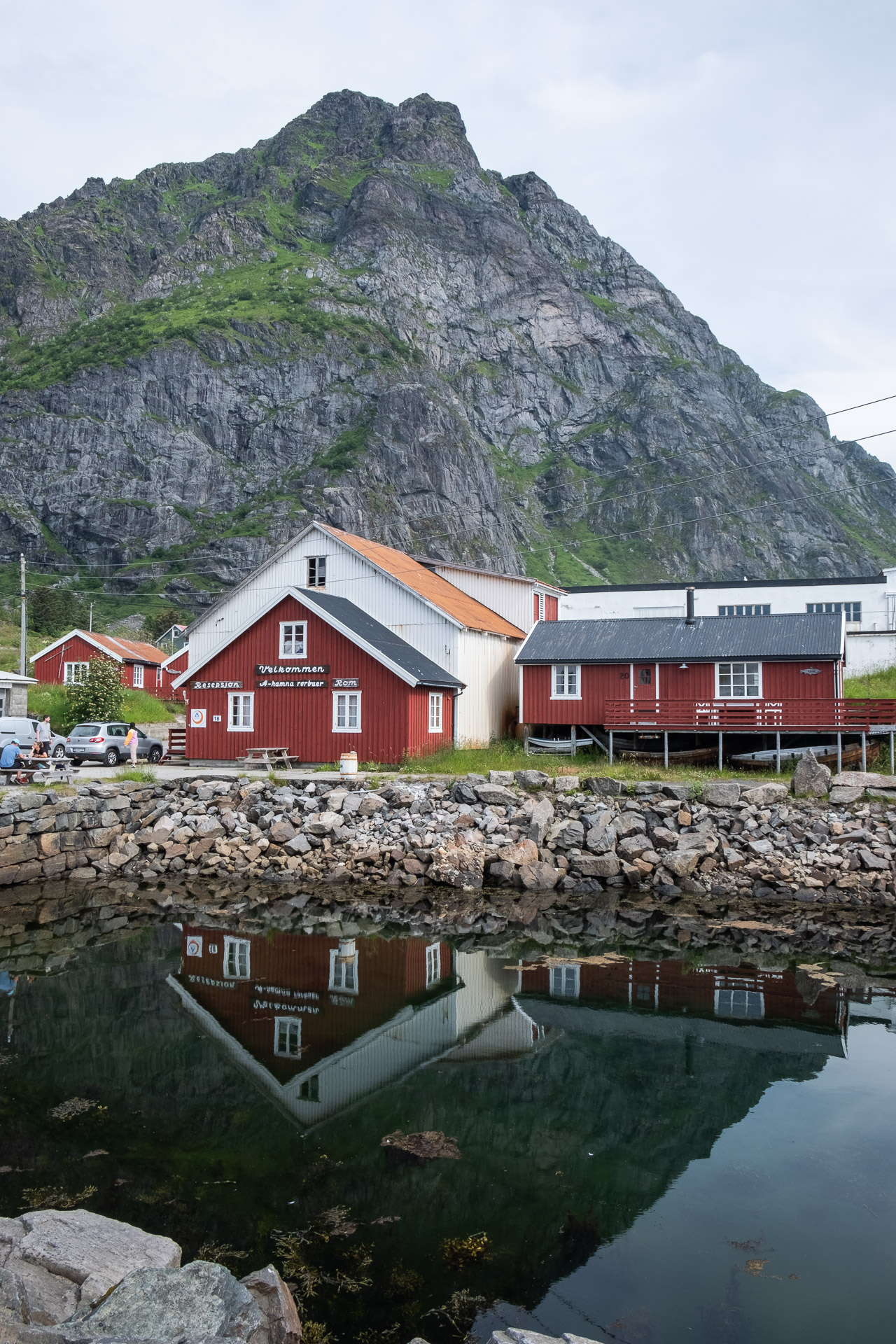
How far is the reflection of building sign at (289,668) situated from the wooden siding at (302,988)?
1305 centimetres

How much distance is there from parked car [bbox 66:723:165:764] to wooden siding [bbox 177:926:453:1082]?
16.6 meters

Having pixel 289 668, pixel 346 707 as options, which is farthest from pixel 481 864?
pixel 289 668

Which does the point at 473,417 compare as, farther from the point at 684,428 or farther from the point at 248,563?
the point at 248,563

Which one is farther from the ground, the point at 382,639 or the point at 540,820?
the point at 382,639

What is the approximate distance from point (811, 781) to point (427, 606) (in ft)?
48.9

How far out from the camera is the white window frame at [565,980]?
1541cm

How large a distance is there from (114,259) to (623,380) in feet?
335

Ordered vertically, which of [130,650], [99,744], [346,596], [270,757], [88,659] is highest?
[346,596]

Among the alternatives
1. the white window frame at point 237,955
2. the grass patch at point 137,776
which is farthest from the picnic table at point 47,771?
the white window frame at point 237,955

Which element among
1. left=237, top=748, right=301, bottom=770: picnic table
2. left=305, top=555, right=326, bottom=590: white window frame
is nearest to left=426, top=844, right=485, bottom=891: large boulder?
left=237, top=748, right=301, bottom=770: picnic table

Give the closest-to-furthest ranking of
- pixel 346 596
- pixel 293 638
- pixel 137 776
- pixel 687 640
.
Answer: pixel 137 776
pixel 687 640
pixel 293 638
pixel 346 596

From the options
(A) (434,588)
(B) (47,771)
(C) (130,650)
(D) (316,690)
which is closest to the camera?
(B) (47,771)

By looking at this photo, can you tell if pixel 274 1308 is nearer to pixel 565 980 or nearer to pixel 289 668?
pixel 565 980

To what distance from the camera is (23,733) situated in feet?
111
